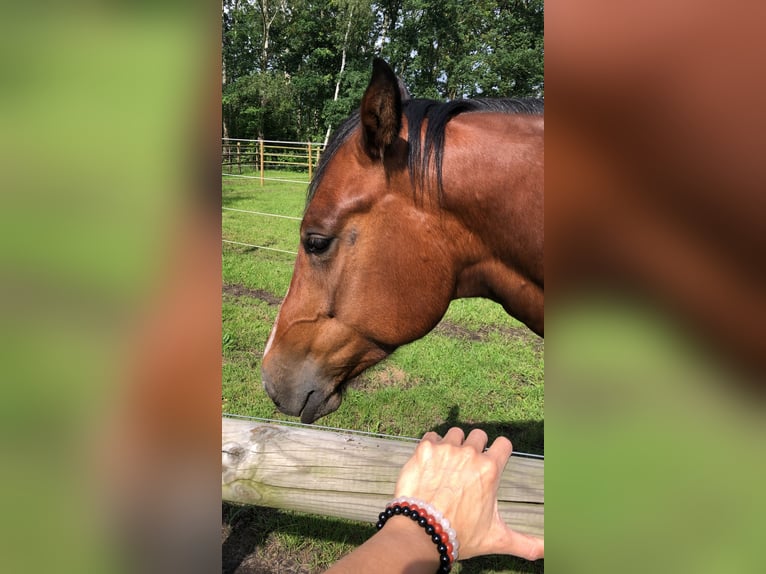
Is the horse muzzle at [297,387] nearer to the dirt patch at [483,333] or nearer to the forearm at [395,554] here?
the forearm at [395,554]

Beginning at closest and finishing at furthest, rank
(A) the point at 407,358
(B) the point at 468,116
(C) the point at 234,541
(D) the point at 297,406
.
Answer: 1. (B) the point at 468,116
2. (D) the point at 297,406
3. (C) the point at 234,541
4. (A) the point at 407,358

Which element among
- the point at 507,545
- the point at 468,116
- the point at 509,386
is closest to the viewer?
the point at 507,545

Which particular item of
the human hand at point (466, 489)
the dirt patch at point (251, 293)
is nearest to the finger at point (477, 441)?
the human hand at point (466, 489)

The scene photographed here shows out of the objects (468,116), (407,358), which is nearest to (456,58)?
(407,358)

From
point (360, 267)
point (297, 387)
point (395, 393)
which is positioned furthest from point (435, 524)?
point (395, 393)

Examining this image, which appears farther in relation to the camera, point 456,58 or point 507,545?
point 456,58

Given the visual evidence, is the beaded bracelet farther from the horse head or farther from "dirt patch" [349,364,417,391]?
"dirt patch" [349,364,417,391]

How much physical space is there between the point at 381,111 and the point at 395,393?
2019 millimetres

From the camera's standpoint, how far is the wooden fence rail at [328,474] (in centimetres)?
118

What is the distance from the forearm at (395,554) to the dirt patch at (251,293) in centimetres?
341
